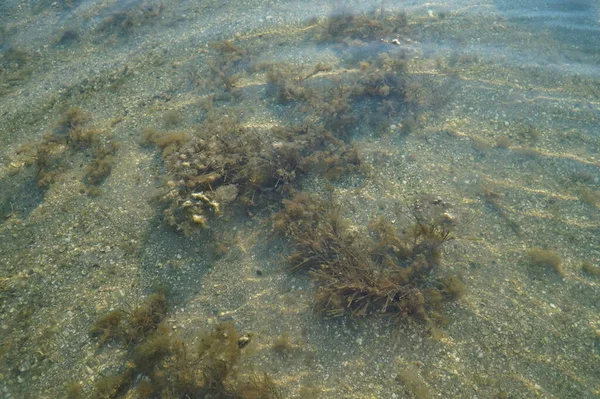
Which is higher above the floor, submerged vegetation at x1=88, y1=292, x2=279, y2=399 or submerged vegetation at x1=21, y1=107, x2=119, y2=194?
submerged vegetation at x1=21, y1=107, x2=119, y2=194

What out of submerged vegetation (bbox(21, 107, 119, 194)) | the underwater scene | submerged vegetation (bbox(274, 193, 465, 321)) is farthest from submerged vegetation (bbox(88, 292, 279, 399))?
submerged vegetation (bbox(21, 107, 119, 194))

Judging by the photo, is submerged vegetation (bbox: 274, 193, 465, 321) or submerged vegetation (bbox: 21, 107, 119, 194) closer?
submerged vegetation (bbox: 274, 193, 465, 321)

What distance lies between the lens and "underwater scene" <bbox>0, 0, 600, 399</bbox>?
13.3ft

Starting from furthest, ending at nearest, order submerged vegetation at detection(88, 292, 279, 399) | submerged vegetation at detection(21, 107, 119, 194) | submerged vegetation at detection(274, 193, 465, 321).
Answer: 1. submerged vegetation at detection(21, 107, 119, 194)
2. submerged vegetation at detection(274, 193, 465, 321)
3. submerged vegetation at detection(88, 292, 279, 399)

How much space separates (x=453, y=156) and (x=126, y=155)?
524cm

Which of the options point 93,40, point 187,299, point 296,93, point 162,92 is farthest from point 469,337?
point 93,40

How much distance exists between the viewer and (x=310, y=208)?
5.04 meters

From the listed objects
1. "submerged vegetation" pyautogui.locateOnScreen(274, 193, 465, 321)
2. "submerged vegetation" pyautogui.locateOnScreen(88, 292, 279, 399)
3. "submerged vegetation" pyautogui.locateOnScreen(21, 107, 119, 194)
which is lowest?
"submerged vegetation" pyautogui.locateOnScreen(88, 292, 279, 399)

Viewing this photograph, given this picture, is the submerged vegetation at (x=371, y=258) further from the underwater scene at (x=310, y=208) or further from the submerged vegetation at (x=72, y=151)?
the submerged vegetation at (x=72, y=151)

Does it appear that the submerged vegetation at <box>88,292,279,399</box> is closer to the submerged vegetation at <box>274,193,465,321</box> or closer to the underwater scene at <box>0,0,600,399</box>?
the underwater scene at <box>0,0,600,399</box>

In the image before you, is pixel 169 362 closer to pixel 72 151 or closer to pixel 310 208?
pixel 310 208

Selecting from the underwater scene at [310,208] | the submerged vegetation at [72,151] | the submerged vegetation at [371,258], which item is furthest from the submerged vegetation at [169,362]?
the submerged vegetation at [72,151]

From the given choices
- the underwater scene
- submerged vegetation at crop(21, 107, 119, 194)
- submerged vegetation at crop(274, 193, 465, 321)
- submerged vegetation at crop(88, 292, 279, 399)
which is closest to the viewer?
submerged vegetation at crop(88, 292, 279, 399)

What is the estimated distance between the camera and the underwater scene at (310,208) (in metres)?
4.04
